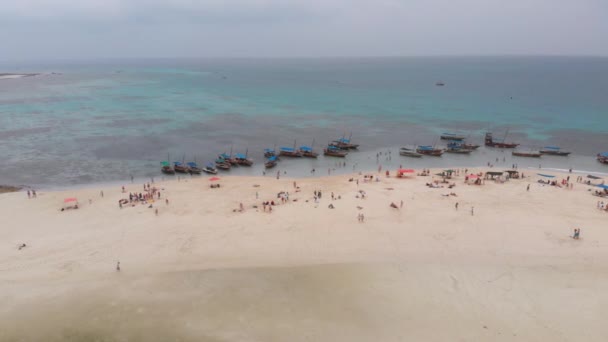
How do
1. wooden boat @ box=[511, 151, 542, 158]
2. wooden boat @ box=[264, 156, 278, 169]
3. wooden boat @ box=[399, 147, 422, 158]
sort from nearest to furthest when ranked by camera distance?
wooden boat @ box=[264, 156, 278, 169] → wooden boat @ box=[511, 151, 542, 158] → wooden boat @ box=[399, 147, 422, 158]

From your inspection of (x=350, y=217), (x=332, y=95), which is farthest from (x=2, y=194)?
(x=332, y=95)

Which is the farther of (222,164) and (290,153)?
(290,153)

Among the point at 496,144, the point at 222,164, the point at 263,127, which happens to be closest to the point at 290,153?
the point at 222,164

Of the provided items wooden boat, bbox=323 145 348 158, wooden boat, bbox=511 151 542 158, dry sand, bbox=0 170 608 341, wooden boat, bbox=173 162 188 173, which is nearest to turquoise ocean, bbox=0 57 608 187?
wooden boat, bbox=511 151 542 158

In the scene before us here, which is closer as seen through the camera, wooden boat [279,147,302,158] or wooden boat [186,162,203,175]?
wooden boat [186,162,203,175]

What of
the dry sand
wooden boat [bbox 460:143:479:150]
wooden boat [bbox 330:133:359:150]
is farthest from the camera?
wooden boat [bbox 330:133:359:150]

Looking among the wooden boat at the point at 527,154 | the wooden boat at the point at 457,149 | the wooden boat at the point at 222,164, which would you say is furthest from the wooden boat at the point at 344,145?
the wooden boat at the point at 527,154

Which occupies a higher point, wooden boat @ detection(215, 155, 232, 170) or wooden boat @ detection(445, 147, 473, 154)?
wooden boat @ detection(445, 147, 473, 154)

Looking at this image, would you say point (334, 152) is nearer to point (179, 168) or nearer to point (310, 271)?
point (179, 168)

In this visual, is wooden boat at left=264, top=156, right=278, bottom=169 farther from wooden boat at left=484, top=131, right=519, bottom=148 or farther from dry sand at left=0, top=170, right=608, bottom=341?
wooden boat at left=484, top=131, right=519, bottom=148
